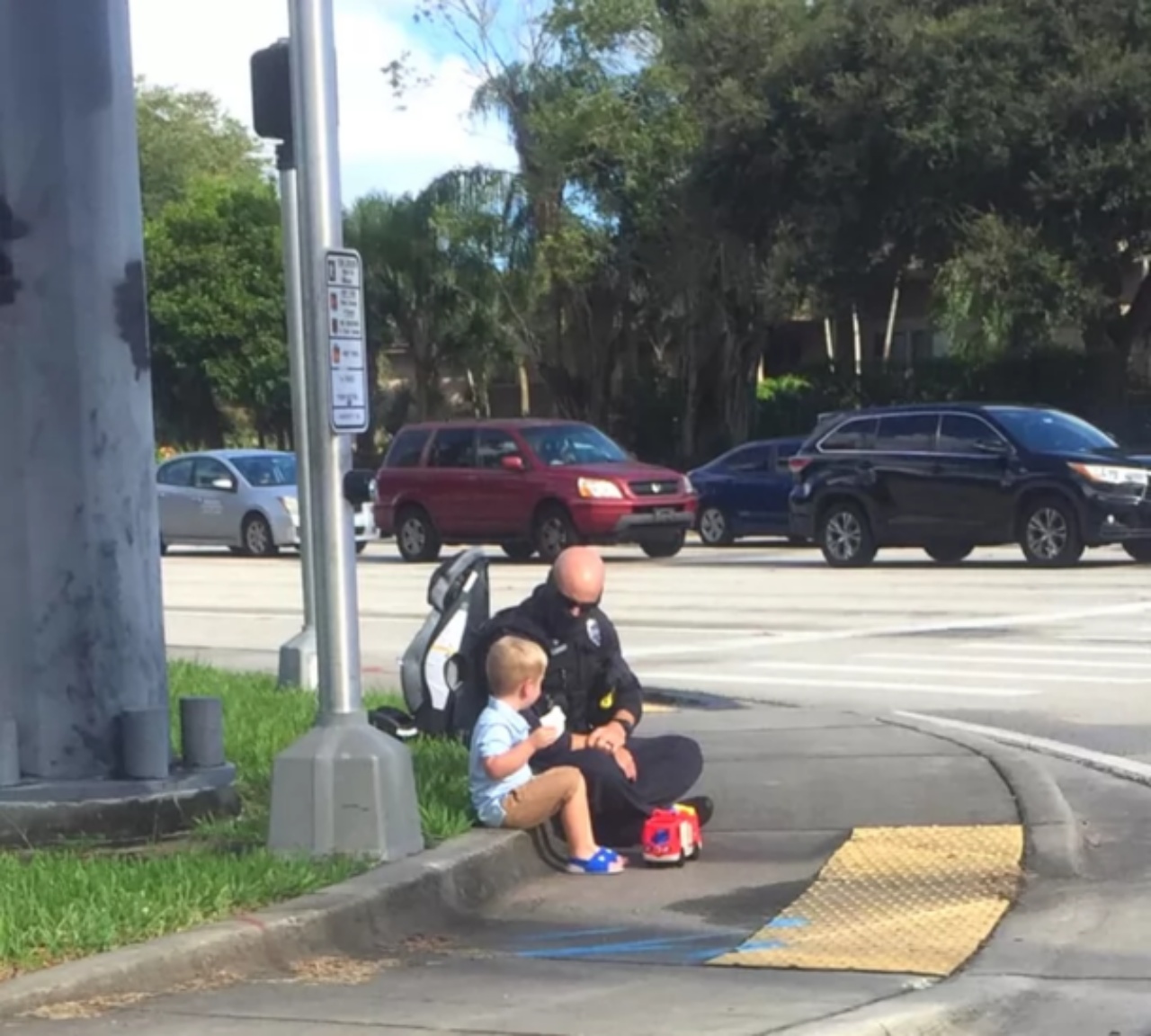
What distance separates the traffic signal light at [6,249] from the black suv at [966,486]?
15530 millimetres

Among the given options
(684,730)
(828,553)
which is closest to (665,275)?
(828,553)

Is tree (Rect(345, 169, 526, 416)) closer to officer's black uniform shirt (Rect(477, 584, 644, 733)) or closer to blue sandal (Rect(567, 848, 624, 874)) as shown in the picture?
officer's black uniform shirt (Rect(477, 584, 644, 733))

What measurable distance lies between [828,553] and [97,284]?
55.2 feet

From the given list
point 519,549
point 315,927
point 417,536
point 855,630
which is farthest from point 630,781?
point 417,536

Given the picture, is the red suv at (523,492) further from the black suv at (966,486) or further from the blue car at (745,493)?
the blue car at (745,493)

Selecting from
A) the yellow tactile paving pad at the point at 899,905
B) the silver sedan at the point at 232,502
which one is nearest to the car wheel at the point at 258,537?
the silver sedan at the point at 232,502

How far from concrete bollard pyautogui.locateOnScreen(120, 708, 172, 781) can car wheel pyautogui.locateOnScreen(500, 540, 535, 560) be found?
1893 centimetres

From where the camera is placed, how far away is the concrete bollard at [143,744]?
8.55 metres

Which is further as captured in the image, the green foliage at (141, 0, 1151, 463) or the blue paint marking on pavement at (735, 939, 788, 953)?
the green foliage at (141, 0, 1151, 463)

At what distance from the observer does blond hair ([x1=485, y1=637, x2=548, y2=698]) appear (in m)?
8.38

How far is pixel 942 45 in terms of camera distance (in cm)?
3519

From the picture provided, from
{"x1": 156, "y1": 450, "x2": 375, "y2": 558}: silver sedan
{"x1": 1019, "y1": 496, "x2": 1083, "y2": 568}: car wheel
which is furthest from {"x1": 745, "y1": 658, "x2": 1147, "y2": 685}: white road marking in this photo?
{"x1": 156, "y1": 450, "x2": 375, "y2": 558}: silver sedan

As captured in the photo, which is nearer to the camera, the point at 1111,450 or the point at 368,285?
the point at 1111,450

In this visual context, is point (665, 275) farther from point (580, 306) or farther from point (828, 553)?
Answer: point (828, 553)
